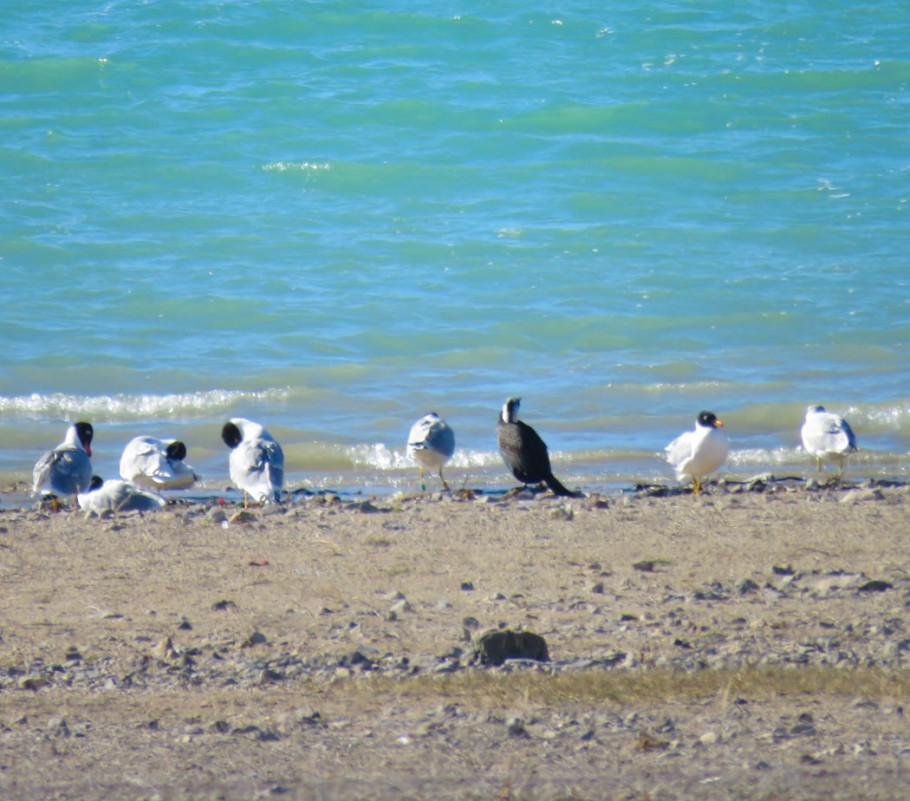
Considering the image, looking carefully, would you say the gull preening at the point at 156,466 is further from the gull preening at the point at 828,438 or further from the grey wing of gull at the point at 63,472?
the gull preening at the point at 828,438

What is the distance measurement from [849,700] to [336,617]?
2116 millimetres

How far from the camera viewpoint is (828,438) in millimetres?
9742

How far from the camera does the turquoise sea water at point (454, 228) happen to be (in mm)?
12023

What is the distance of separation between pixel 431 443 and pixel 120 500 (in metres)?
2.26

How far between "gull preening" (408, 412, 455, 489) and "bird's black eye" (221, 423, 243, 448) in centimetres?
133

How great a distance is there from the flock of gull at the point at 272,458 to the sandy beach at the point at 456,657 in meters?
1.22

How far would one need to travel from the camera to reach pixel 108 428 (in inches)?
460

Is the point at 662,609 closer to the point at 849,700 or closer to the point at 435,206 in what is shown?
the point at 849,700

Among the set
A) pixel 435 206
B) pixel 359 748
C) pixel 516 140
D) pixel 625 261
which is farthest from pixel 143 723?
pixel 516 140

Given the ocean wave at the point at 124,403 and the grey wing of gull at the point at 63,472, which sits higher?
the ocean wave at the point at 124,403

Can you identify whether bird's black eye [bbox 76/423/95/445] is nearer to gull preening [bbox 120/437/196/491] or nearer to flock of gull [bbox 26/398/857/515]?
flock of gull [bbox 26/398/857/515]

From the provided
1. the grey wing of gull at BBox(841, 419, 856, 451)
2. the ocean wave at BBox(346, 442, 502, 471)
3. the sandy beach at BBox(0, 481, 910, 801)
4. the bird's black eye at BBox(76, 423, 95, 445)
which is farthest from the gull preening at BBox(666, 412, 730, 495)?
the bird's black eye at BBox(76, 423, 95, 445)

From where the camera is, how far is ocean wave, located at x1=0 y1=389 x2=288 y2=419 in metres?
12.0

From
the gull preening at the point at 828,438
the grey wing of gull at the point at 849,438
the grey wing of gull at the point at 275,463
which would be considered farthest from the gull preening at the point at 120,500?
the grey wing of gull at the point at 849,438
